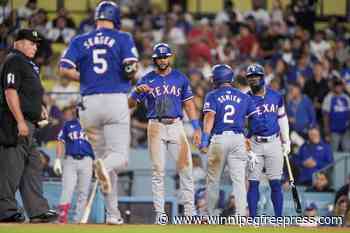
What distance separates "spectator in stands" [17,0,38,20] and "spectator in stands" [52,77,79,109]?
2.32 metres

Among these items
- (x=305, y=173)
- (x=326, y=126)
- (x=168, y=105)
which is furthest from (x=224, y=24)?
(x=168, y=105)

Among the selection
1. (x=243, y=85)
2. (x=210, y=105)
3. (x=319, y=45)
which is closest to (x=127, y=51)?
(x=210, y=105)

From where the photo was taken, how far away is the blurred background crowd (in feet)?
74.5

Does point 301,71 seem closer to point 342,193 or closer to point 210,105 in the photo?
point 342,193

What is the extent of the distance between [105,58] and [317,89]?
11109 mm

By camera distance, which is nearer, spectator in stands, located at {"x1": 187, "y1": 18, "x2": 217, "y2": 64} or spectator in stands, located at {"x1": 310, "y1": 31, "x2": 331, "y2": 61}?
spectator in stands, located at {"x1": 187, "y1": 18, "x2": 217, "y2": 64}

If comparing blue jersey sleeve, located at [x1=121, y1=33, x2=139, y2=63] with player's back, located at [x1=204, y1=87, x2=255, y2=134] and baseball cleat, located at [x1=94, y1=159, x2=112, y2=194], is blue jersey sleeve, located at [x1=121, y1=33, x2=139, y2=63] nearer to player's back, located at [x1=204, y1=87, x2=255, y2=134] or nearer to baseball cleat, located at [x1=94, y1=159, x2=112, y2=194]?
baseball cleat, located at [x1=94, y1=159, x2=112, y2=194]

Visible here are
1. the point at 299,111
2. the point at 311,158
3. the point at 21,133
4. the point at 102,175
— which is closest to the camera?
the point at 102,175

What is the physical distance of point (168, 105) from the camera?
51.6 feet

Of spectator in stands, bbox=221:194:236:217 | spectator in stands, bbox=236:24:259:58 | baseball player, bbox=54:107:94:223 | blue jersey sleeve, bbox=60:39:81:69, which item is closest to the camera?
blue jersey sleeve, bbox=60:39:81:69

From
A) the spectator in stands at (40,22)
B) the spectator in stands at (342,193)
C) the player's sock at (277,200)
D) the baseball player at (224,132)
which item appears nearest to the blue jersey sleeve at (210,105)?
the baseball player at (224,132)

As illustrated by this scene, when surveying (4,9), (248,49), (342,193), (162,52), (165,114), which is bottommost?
(342,193)

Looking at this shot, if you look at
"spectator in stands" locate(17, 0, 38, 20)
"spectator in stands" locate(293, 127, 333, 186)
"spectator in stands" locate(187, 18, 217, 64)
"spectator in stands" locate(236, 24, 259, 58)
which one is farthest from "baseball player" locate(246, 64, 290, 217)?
"spectator in stands" locate(17, 0, 38, 20)

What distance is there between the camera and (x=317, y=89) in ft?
79.8
